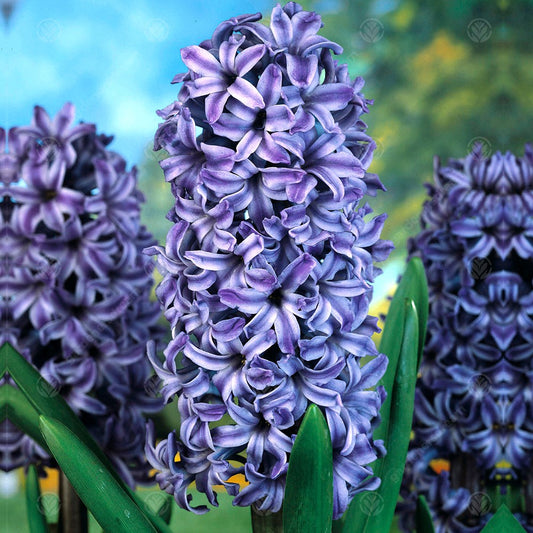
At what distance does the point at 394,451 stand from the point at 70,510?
0.55 metres

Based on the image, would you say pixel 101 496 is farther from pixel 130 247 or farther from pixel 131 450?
pixel 130 247

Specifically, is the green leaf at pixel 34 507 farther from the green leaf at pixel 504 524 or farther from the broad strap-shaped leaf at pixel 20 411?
the green leaf at pixel 504 524

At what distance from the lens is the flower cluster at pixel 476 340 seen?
121 centimetres

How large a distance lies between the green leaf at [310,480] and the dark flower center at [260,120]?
299 mm

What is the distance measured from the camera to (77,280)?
1.19 metres

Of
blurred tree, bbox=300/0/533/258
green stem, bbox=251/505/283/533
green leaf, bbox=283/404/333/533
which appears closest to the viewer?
green leaf, bbox=283/404/333/533

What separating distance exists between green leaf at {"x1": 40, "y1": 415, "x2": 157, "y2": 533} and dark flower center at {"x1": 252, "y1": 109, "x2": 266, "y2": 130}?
39 centimetres

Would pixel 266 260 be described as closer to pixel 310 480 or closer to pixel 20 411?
pixel 310 480

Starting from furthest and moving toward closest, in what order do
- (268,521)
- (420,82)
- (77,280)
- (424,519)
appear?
(420,82) < (77,280) < (424,519) < (268,521)

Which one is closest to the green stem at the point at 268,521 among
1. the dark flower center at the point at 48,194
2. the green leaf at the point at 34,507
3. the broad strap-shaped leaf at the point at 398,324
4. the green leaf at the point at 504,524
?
the broad strap-shaped leaf at the point at 398,324

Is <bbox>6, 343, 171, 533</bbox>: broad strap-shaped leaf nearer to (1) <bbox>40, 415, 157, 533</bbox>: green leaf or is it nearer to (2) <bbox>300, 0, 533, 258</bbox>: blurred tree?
(1) <bbox>40, 415, 157, 533</bbox>: green leaf

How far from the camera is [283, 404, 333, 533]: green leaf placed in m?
0.75

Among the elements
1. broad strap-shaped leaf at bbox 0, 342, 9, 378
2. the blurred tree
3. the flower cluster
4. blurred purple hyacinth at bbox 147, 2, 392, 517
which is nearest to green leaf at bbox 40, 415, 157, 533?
blurred purple hyacinth at bbox 147, 2, 392, 517

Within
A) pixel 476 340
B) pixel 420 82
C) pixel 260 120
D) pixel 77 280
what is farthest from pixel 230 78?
pixel 420 82
